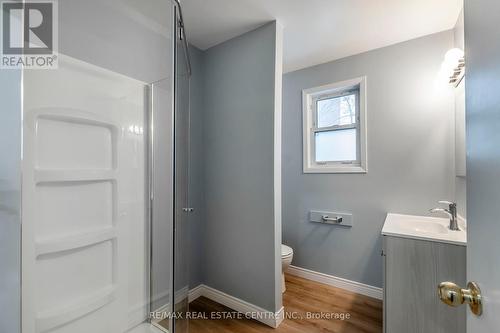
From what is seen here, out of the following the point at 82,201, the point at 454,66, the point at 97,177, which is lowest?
the point at 82,201

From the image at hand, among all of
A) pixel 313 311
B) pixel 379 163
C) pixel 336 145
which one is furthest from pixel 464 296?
pixel 336 145

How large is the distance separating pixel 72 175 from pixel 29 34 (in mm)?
683

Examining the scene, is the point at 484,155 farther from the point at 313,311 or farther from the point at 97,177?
the point at 313,311

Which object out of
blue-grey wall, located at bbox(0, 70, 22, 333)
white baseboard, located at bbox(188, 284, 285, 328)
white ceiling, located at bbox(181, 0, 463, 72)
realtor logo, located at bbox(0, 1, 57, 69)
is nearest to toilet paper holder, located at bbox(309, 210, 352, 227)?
white baseboard, located at bbox(188, 284, 285, 328)

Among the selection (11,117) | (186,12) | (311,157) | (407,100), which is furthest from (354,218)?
(11,117)

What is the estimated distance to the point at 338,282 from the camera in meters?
2.23

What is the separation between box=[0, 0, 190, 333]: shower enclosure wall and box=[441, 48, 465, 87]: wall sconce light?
6.56ft

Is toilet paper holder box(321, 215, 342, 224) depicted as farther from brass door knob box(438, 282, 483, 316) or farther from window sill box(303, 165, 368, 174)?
brass door knob box(438, 282, 483, 316)

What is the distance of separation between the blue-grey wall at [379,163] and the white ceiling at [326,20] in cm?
18

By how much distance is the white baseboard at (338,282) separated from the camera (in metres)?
2.05

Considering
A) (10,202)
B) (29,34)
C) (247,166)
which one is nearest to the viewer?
(10,202)

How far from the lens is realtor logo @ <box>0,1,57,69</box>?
0.90 meters

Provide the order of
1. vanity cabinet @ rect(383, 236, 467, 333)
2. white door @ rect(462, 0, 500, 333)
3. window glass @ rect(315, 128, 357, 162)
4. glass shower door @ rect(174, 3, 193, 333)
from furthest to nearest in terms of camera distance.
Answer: window glass @ rect(315, 128, 357, 162) < glass shower door @ rect(174, 3, 193, 333) < vanity cabinet @ rect(383, 236, 467, 333) < white door @ rect(462, 0, 500, 333)

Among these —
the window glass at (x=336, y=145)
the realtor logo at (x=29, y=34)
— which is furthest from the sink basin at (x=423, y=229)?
the realtor logo at (x=29, y=34)
